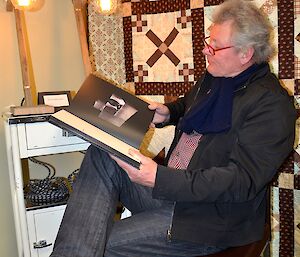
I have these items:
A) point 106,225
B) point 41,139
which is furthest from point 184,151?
point 41,139

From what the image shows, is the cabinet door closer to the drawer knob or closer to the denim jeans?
the drawer knob

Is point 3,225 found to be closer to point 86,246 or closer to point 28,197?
point 28,197

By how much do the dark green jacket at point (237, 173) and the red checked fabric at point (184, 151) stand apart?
0.07 meters

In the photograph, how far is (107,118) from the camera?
1.15 metres

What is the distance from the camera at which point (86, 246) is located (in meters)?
1.07

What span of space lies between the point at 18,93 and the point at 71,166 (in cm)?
46

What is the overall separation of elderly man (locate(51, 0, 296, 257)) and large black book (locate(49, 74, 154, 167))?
8cm

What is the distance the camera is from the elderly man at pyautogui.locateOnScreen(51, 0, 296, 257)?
3.37ft

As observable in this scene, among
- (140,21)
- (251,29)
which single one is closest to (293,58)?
(251,29)

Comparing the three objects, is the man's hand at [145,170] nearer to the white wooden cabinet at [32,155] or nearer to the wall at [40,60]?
the white wooden cabinet at [32,155]

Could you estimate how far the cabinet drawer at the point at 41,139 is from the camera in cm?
146

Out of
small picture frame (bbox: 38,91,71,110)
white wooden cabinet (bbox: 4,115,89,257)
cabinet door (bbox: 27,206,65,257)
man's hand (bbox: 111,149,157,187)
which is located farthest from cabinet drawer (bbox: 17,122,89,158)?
man's hand (bbox: 111,149,157,187)

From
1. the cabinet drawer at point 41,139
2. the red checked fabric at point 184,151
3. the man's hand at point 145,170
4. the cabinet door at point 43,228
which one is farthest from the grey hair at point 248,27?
the cabinet door at point 43,228

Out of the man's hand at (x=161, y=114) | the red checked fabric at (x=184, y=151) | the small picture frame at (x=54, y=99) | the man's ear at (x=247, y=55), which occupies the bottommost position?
the red checked fabric at (x=184, y=151)
